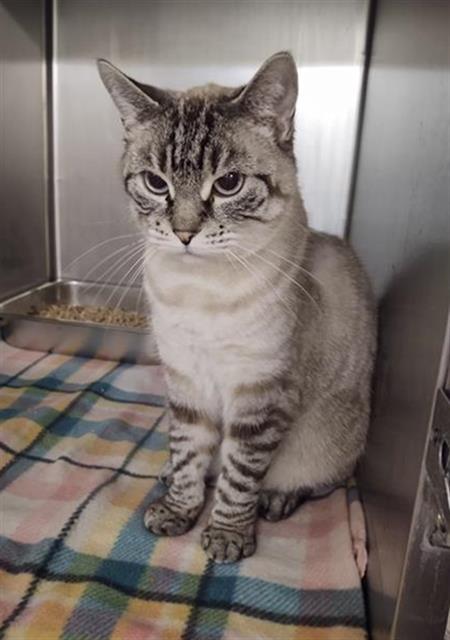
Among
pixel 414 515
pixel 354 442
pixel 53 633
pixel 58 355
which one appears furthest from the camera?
pixel 58 355

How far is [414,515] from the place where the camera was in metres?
0.74

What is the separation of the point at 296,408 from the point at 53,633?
57 cm

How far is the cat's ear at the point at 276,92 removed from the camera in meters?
0.94

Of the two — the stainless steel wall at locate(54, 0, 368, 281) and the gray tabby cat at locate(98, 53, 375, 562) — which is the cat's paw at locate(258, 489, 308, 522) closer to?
the gray tabby cat at locate(98, 53, 375, 562)

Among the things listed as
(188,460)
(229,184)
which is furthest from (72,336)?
(229,184)

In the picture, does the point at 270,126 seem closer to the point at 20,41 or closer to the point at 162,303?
the point at 162,303

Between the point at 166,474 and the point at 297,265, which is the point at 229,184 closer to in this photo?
the point at 297,265

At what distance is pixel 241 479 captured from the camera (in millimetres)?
1127

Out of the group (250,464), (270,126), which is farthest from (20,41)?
(250,464)

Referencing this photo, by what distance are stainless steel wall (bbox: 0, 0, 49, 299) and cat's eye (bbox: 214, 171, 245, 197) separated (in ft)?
4.08

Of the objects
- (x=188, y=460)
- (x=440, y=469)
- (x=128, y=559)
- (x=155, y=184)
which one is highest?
(x=155, y=184)

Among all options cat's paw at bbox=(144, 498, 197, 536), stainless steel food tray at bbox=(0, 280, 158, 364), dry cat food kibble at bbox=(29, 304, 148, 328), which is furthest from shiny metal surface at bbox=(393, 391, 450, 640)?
dry cat food kibble at bbox=(29, 304, 148, 328)

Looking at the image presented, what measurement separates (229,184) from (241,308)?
0.22 metres

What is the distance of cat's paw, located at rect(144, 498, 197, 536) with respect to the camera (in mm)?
1147
